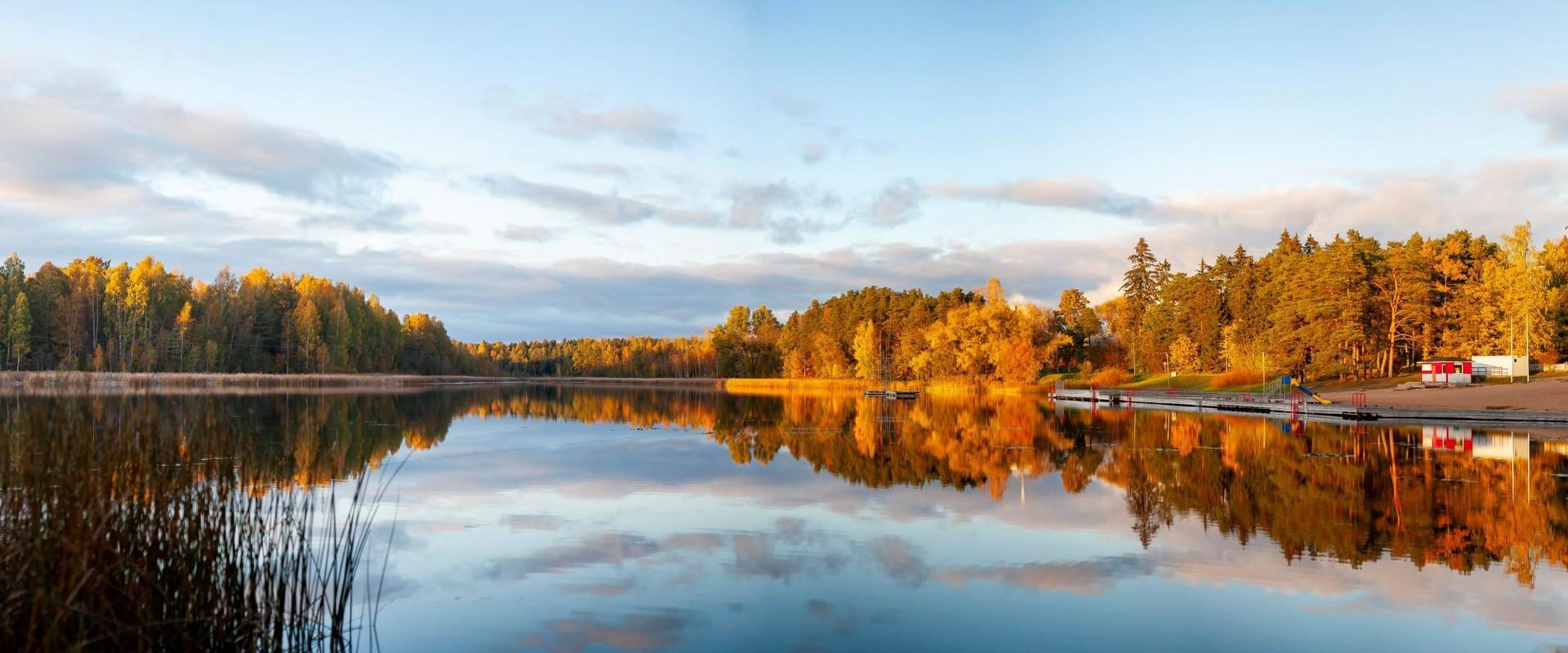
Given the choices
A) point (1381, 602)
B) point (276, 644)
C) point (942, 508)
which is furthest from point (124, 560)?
point (942, 508)

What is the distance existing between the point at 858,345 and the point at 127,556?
10263 cm

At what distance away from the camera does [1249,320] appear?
76.3 m

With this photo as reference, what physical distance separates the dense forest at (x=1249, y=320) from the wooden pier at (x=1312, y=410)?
14.9m

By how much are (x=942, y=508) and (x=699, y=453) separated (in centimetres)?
1206

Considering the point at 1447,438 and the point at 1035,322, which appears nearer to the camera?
the point at 1447,438

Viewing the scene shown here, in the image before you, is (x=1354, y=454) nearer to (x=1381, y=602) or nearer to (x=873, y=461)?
(x=873, y=461)

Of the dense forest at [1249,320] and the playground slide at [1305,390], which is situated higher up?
the dense forest at [1249,320]

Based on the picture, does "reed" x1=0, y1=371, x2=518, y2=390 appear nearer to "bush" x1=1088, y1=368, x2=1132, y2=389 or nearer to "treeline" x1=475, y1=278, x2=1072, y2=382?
"treeline" x1=475, y1=278, x2=1072, y2=382

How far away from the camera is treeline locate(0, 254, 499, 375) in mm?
78562

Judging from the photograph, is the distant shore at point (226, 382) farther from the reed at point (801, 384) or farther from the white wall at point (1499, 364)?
the white wall at point (1499, 364)

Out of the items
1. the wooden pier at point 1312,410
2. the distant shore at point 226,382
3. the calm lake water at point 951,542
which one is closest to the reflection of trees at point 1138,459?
the calm lake water at point 951,542

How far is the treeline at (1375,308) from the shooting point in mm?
58156

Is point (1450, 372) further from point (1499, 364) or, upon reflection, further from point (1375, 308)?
point (1375, 308)

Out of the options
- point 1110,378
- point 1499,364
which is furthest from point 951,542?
point 1110,378
